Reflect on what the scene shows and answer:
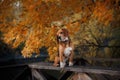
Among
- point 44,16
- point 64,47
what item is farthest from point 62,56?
point 44,16

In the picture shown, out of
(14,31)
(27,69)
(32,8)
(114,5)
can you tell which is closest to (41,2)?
(32,8)

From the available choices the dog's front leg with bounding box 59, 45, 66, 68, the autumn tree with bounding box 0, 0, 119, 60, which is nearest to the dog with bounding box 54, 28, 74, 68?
the dog's front leg with bounding box 59, 45, 66, 68

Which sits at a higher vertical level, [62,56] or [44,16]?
[44,16]

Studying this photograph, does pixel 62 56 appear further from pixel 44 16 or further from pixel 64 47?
pixel 44 16

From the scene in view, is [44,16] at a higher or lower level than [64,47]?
higher

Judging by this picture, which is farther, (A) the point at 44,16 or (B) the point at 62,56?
(A) the point at 44,16

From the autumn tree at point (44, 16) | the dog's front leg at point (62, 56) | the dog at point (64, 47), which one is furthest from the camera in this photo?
the autumn tree at point (44, 16)

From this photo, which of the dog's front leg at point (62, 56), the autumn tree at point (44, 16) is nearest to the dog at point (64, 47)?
the dog's front leg at point (62, 56)

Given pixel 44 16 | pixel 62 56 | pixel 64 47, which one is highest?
pixel 44 16

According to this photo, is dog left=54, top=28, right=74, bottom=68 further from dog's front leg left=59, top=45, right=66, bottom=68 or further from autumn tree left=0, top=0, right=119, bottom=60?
autumn tree left=0, top=0, right=119, bottom=60

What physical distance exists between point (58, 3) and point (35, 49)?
1915mm

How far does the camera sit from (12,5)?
8.53 metres

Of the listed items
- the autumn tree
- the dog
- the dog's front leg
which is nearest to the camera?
the dog's front leg

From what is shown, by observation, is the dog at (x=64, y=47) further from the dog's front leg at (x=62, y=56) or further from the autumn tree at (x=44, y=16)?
the autumn tree at (x=44, y=16)
